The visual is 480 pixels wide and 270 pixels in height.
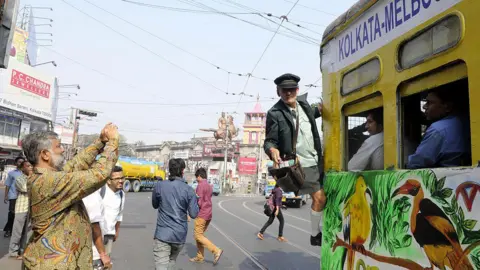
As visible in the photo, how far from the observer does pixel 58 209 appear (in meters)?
2.17

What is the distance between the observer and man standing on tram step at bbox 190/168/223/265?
281 inches

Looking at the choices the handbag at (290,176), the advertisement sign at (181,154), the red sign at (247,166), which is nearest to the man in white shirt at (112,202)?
the handbag at (290,176)

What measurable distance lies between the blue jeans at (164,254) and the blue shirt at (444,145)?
325 cm

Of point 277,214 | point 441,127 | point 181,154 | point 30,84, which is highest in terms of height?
point 30,84

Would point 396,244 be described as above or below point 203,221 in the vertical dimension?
above

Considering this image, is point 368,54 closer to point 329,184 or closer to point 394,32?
point 394,32

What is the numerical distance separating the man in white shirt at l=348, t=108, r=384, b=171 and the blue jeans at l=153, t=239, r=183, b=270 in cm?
252

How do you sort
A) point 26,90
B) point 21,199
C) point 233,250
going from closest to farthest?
point 21,199 → point 233,250 → point 26,90

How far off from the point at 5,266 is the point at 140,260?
217 cm

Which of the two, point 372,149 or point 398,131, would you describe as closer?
point 398,131

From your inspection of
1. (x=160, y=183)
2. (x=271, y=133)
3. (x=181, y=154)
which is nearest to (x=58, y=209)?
(x=271, y=133)

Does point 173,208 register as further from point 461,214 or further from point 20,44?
point 20,44

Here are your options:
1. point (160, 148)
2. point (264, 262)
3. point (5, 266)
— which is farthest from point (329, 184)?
point (160, 148)

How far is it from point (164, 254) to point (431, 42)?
3.69 meters
